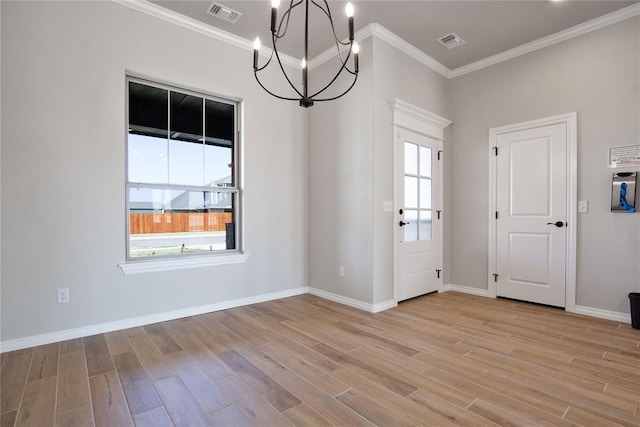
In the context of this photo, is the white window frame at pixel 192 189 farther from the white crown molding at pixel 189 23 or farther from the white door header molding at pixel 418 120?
the white door header molding at pixel 418 120

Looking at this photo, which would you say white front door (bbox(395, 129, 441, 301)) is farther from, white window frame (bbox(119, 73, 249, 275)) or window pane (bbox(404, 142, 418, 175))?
white window frame (bbox(119, 73, 249, 275))

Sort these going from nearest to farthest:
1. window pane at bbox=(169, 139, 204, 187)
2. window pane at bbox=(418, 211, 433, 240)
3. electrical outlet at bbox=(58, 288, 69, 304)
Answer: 1. electrical outlet at bbox=(58, 288, 69, 304)
2. window pane at bbox=(169, 139, 204, 187)
3. window pane at bbox=(418, 211, 433, 240)

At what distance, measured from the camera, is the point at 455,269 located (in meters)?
4.61

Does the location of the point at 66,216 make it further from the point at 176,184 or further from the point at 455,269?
the point at 455,269

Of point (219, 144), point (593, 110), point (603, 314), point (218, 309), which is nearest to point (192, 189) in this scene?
point (219, 144)

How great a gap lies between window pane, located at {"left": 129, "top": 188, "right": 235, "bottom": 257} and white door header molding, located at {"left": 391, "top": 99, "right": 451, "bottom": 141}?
2.17 meters

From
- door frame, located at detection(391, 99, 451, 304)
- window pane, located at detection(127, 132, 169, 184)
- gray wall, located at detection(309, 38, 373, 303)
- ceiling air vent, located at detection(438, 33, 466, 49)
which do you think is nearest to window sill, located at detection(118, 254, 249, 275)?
window pane, located at detection(127, 132, 169, 184)

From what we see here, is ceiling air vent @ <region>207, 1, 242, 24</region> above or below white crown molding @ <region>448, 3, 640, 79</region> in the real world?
above

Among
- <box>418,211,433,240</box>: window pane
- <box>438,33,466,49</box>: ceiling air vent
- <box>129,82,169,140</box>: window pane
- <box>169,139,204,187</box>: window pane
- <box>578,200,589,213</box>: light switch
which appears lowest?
<box>418,211,433,240</box>: window pane

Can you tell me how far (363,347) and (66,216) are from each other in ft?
8.84

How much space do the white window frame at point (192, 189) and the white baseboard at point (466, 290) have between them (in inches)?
111

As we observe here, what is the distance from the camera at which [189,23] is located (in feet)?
11.1

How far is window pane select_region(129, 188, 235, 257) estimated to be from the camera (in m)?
3.22

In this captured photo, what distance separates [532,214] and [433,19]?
2.48 metres
